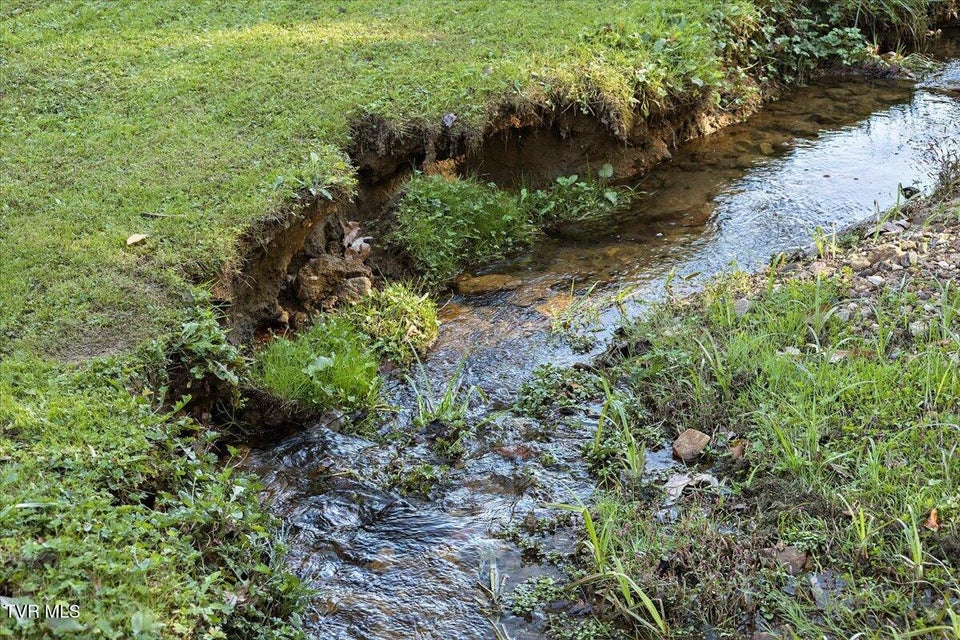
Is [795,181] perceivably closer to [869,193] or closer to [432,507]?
[869,193]

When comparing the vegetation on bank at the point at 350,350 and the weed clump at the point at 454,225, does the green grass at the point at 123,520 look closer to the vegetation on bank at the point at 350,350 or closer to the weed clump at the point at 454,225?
the vegetation on bank at the point at 350,350

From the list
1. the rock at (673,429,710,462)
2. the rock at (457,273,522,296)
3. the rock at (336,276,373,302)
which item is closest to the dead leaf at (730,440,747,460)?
the rock at (673,429,710,462)

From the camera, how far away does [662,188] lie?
782cm

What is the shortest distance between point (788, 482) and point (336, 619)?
213 centimetres

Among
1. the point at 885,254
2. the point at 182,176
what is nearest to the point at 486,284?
the point at 182,176

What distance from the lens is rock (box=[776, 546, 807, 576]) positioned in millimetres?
3742

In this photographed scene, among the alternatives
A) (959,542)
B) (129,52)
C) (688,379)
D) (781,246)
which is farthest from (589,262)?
(129,52)

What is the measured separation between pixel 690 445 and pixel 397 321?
2.13 meters

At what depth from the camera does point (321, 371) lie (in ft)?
16.4

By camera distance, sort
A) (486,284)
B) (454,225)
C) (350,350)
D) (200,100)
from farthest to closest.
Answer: (200,100) → (454,225) → (486,284) → (350,350)

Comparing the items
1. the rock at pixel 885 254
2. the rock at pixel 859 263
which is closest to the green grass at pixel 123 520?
the rock at pixel 859 263

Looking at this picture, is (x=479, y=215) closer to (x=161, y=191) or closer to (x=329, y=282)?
(x=329, y=282)

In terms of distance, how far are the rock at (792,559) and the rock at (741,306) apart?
186cm

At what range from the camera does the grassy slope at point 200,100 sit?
198 inches
